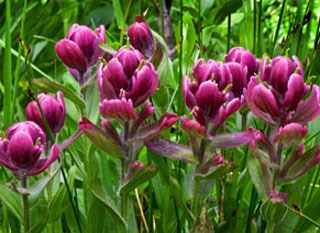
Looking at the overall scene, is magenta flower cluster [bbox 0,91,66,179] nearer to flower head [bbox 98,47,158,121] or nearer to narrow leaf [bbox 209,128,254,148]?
flower head [bbox 98,47,158,121]

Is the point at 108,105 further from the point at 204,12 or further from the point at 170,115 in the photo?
the point at 204,12

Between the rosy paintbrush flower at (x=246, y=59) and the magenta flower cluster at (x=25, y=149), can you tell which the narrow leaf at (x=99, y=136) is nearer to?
the magenta flower cluster at (x=25, y=149)

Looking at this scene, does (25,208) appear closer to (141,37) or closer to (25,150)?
(25,150)

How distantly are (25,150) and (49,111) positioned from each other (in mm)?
95

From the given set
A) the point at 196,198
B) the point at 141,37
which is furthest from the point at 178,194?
the point at 141,37

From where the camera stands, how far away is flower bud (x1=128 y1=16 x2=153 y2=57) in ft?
3.27

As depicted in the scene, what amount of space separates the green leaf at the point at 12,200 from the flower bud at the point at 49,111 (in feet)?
0.29

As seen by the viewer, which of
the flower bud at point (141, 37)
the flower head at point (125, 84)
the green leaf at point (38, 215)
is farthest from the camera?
the flower bud at point (141, 37)

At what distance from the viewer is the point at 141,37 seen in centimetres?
100

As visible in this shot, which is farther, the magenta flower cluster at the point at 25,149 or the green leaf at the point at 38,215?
the green leaf at the point at 38,215

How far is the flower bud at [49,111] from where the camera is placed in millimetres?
862

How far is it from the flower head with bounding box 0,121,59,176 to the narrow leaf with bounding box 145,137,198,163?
12cm

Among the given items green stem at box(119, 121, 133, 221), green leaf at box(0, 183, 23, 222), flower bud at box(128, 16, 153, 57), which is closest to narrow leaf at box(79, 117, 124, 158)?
green stem at box(119, 121, 133, 221)

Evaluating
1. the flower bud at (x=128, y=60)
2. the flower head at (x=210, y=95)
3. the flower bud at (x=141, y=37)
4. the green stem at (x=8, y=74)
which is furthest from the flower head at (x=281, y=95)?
the green stem at (x=8, y=74)
